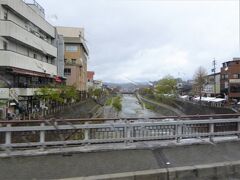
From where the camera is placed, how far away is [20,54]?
27234 millimetres

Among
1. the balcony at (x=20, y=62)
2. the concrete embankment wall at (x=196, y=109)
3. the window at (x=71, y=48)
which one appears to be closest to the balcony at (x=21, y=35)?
the balcony at (x=20, y=62)

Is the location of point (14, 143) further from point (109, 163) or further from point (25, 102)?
point (25, 102)

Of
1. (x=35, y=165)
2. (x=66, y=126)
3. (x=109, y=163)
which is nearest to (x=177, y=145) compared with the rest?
(x=109, y=163)

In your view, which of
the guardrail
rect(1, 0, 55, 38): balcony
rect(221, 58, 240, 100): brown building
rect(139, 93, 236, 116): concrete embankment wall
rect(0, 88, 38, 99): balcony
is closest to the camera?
the guardrail

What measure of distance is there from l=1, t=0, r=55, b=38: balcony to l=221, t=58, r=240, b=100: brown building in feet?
151

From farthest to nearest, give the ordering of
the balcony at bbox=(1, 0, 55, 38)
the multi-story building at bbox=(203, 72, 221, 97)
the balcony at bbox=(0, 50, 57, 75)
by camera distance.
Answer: the multi-story building at bbox=(203, 72, 221, 97) < the balcony at bbox=(1, 0, 55, 38) < the balcony at bbox=(0, 50, 57, 75)

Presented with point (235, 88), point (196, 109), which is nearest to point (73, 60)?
point (196, 109)

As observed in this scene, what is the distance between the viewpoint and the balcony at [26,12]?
2553cm

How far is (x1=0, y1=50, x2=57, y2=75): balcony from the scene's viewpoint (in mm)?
24156

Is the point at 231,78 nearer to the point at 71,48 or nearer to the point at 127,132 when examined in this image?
the point at 71,48

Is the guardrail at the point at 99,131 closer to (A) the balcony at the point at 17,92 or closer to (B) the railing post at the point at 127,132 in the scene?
(B) the railing post at the point at 127,132

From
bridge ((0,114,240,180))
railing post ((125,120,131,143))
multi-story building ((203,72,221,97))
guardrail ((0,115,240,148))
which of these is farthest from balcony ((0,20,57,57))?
multi-story building ((203,72,221,97))

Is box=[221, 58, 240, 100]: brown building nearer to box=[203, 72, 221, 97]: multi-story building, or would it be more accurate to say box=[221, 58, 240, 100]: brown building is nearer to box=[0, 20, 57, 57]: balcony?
box=[203, 72, 221, 97]: multi-story building

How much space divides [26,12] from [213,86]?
69.7 meters
